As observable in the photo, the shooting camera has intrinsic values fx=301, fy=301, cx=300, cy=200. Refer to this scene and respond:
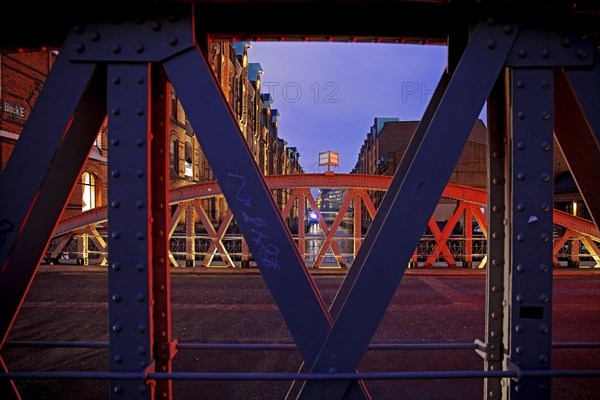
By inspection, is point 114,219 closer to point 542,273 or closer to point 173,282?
point 542,273

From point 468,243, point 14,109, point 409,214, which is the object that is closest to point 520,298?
point 409,214

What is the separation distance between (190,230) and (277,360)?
8.22m

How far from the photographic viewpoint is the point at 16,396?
6.63 ft

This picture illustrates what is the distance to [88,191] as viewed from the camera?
16.3m

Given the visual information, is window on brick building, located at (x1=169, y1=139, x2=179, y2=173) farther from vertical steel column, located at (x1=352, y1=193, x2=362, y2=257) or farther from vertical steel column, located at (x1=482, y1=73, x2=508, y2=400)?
vertical steel column, located at (x1=482, y1=73, x2=508, y2=400)

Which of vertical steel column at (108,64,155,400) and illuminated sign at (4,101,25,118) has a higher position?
illuminated sign at (4,101,25,118)

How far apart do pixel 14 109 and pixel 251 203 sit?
16.2m

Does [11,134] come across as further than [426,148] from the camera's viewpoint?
Yes

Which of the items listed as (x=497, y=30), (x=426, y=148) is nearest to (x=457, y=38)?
(x=497, y=30)

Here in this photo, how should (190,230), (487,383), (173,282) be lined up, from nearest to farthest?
(487,383) → (173,282) → (190,230)

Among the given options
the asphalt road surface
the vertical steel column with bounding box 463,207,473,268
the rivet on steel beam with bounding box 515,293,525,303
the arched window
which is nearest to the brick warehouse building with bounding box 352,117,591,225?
the rivet on steel beam with bounding box 515,293,525,303

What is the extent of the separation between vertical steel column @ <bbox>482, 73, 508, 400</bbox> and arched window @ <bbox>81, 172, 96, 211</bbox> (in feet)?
Answer: 60.6

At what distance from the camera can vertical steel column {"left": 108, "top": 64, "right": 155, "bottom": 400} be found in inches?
66.6

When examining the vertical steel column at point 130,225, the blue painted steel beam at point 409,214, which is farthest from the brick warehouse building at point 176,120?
the blue painted steel beam at point 409,214
